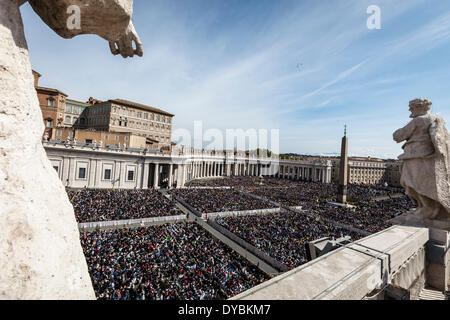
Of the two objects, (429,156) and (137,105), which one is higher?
(137,105)

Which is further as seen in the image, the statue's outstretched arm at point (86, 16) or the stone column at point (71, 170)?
the stone column at point (71, 170)

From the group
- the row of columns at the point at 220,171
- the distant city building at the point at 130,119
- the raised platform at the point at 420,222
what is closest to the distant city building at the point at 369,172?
the row of columns at the point at 220,171

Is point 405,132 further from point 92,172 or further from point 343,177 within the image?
point 92,172

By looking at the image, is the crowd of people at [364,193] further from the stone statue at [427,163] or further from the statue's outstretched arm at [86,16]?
the statue's outstretched arm at [86,16]

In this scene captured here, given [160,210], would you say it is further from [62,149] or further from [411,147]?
[411,147]

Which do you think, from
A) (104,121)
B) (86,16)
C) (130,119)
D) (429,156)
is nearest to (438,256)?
(429,156)
